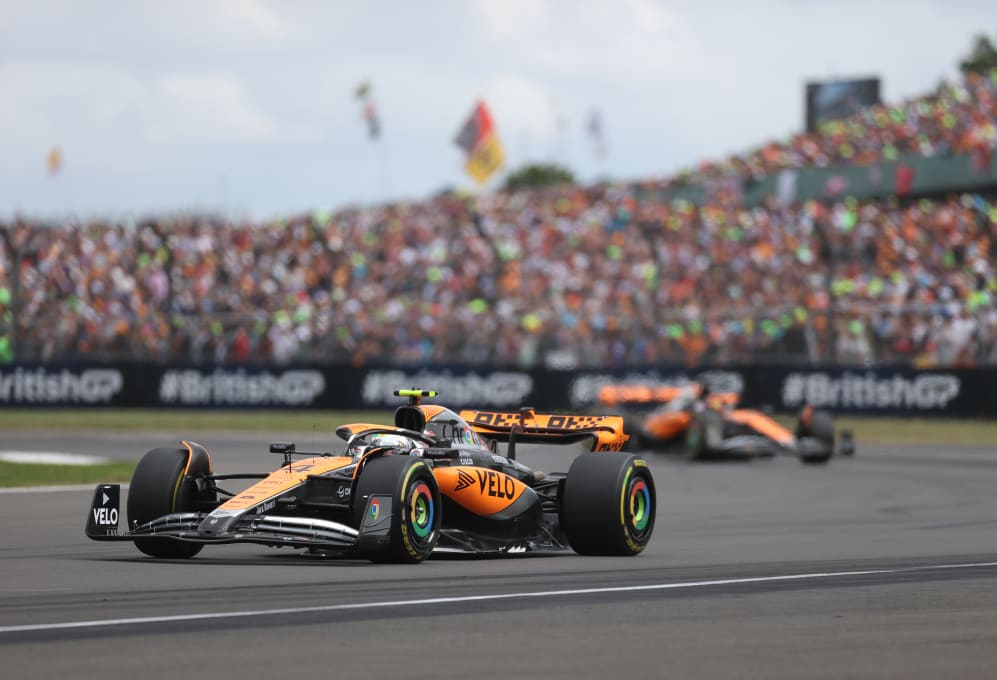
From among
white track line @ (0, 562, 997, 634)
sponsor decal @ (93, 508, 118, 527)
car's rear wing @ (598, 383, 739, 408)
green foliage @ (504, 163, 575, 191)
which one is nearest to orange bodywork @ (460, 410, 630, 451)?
white track line @ (0, 562, 997, 634)

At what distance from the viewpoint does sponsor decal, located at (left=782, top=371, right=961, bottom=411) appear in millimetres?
33312

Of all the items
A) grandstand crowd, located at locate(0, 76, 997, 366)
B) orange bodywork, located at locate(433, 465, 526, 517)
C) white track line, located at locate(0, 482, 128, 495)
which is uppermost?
grandstand crowd, located at locate(0, 76, 997, 366)

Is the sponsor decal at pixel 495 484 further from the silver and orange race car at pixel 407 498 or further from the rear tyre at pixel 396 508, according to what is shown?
the rear tyre at pixel 396 508

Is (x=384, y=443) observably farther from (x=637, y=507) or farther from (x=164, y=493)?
(x=637, y=507)

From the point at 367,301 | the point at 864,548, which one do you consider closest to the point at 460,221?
the point at 367,301

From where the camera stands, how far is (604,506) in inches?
461

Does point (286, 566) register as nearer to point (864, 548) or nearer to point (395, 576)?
point (395, 576)

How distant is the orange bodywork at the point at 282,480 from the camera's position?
10305 millimetres

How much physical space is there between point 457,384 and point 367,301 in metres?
4.98

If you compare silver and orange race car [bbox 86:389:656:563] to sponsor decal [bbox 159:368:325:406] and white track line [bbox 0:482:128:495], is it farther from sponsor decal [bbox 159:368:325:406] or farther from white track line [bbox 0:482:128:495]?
sponsor decal [bbox 159:368:325:406]

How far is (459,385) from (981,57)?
44.4m

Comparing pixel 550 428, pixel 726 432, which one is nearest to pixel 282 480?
pixel 550 428

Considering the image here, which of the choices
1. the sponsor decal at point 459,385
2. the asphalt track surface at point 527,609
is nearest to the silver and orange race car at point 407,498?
the asphalt track surface at point 527,609

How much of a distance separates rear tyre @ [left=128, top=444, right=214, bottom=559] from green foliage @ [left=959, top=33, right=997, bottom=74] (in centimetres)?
6560
